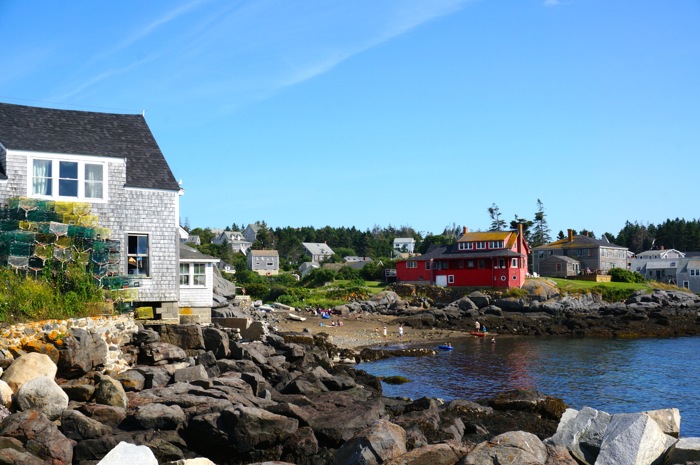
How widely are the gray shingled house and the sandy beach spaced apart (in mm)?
14282

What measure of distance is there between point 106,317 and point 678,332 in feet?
142

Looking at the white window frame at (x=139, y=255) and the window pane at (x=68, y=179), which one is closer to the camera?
the window pane at (x=68, y=179)

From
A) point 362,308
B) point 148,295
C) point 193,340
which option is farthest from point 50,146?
point 362,308

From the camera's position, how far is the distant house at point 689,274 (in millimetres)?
85938

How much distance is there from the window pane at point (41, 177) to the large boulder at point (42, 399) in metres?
9.62

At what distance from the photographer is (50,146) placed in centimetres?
2156

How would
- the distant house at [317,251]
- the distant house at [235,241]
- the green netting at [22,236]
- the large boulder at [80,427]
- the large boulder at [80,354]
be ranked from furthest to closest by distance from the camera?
the distant house at [235,241], the distant house at [317,251], the green netting at [22,236], the large boulder at [80,354], the large boulder at [80,427]

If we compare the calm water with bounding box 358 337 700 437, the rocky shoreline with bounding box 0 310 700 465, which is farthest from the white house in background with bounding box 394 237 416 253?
the rocky shoreline with bounding box 0 310 700 465

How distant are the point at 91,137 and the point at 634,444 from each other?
2019cm

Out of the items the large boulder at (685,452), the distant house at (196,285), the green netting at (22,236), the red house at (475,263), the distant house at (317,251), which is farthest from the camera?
the distant house at (317,251)

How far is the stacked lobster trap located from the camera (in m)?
19.3

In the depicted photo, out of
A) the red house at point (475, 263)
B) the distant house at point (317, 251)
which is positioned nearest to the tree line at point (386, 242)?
the distant house at point (317, 251)

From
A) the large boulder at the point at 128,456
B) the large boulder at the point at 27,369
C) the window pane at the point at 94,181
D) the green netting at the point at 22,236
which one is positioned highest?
the window pane at the point at 94,181

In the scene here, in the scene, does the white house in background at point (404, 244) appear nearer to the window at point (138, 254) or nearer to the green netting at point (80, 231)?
the window at point (138, 254)
